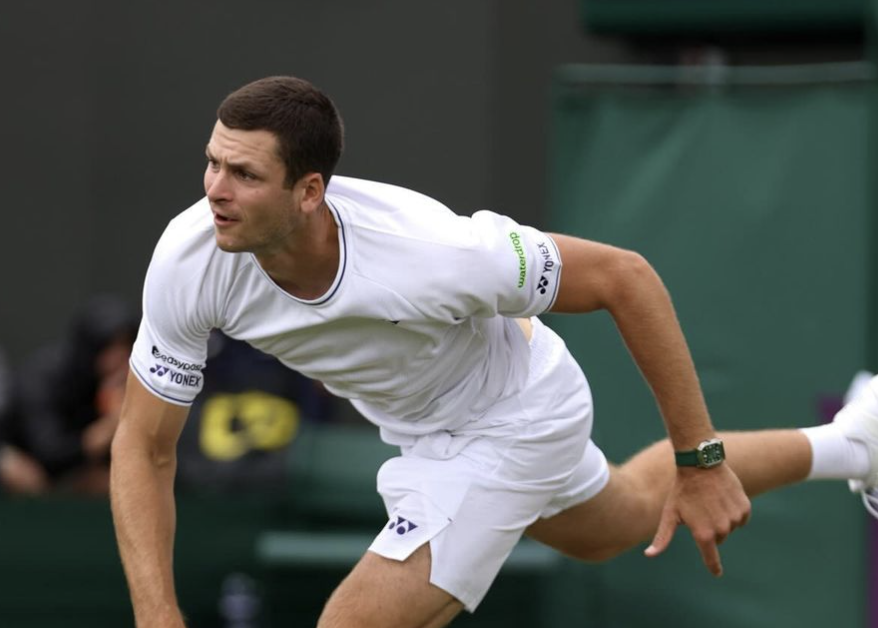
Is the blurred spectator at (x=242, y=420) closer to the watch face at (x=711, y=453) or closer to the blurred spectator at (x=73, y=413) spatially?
the blurred spectator at (x=73, y=413)

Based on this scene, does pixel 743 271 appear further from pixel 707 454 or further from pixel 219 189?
pixel 219 189

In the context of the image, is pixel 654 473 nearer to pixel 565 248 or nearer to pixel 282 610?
pixel 565 248

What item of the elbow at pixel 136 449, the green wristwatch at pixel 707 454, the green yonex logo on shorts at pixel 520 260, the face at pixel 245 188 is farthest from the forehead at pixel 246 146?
the green wristwatch at pixel 707 454

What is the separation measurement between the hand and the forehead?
1396 mm

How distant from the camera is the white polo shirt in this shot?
195 inches

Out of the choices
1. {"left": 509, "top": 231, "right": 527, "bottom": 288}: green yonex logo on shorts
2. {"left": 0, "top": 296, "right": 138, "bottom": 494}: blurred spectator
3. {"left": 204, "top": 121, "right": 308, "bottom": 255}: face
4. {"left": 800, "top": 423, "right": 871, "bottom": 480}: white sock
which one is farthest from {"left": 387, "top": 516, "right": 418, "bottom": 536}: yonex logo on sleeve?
{"left": 0, "top": 296, "right": 138, "bottom": 494}: blurred spectator

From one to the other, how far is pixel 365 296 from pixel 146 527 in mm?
819

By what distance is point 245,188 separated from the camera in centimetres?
479

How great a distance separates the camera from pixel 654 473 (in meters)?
5.86

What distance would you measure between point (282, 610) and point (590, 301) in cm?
354

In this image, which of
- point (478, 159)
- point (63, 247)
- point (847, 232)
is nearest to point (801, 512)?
point (847, 232)

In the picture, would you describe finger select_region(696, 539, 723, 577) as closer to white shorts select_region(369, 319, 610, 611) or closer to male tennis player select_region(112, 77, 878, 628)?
male tennis player select_region(112, 77, 878, 628)

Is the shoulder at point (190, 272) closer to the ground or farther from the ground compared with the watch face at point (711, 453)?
farther from the ground

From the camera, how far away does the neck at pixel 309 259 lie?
4.94 meters
